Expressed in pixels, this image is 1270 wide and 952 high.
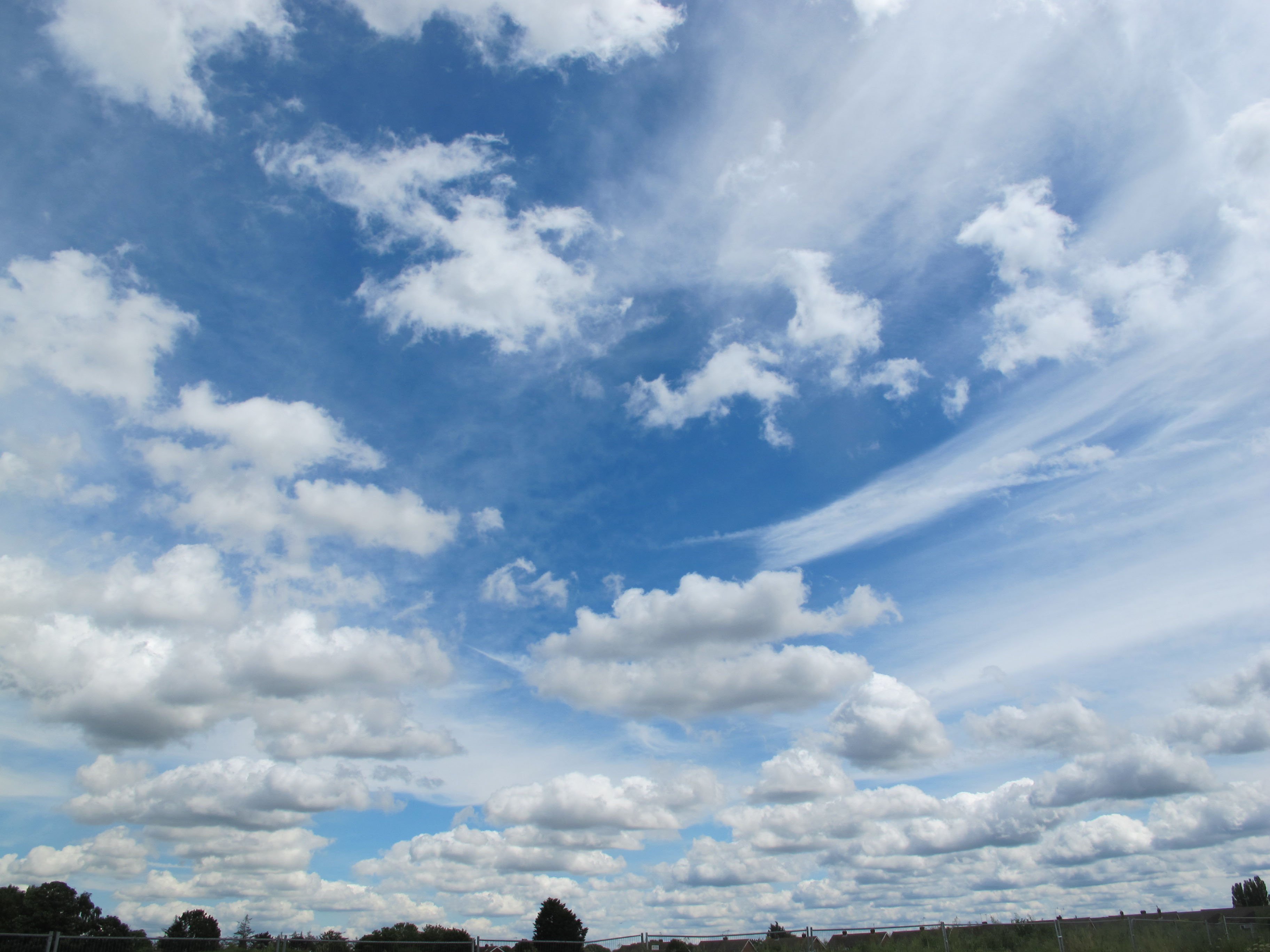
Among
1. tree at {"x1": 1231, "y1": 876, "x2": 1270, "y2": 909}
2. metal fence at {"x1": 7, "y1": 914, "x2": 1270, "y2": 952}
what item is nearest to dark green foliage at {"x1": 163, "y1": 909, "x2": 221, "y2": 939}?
metal fence at {"x1": 7, "y1": 914, "x2": 1270, "y2": 952}

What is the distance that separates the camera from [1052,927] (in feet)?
79.7

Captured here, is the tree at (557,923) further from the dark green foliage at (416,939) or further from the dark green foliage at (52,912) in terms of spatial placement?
the dark green foliage at (52,912)

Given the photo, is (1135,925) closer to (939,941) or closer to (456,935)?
(939,941)

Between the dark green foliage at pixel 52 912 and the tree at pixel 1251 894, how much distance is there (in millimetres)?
140056

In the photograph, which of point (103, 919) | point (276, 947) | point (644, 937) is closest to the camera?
point (276, 947)

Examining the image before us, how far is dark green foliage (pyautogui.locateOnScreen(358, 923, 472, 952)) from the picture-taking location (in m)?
21.1

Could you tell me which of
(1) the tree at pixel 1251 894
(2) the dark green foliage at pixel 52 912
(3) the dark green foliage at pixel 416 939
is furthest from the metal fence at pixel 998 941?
(1) the tree at pixel 1251 894

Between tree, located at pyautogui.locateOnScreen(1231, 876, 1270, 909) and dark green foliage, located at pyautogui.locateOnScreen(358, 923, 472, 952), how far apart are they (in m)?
109

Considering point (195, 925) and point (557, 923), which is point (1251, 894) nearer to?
point (557, 923)

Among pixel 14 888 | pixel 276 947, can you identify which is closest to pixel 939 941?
pixel 276 947

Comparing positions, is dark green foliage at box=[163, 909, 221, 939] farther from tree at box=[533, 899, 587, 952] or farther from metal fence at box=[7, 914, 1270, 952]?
metal fence at box=[7, 914, 1270, 952]

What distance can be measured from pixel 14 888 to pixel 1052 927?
85.3 meters

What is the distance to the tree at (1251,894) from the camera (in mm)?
112062

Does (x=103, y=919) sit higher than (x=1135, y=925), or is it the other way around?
(x=1135, y=925)
